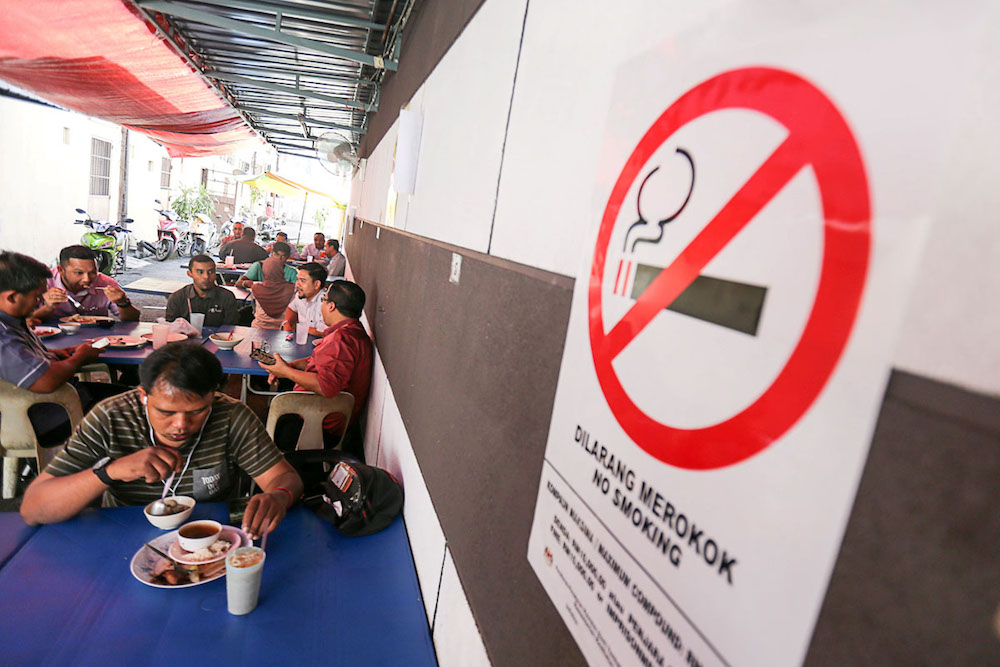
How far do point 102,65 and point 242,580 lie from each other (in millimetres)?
5550

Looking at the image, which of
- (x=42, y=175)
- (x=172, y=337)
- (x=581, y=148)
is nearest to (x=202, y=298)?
(x=172, y=337)

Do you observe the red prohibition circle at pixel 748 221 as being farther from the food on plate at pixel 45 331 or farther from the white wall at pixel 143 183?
the white wall at pixel 143 183

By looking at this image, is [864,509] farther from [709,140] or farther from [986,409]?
[709,140]

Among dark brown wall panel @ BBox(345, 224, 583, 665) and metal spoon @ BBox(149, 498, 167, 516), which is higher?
dark brown wall panel @ BBox(345, 224, 583, 665)

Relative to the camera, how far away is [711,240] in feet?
1.96

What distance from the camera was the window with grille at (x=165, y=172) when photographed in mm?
18344

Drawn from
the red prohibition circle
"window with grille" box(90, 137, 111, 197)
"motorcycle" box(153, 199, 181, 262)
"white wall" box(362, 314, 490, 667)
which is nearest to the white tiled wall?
"white wall" box(362, 314, 490, 667)

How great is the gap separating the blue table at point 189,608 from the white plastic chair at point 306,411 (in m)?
1.46

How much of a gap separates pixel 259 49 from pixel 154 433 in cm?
568

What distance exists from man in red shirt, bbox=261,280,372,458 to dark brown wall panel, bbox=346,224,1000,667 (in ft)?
2.52

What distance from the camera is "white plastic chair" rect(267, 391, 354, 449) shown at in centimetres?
336

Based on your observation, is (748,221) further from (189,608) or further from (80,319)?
(80,319)

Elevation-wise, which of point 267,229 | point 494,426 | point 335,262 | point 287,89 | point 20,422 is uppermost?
point 287,89

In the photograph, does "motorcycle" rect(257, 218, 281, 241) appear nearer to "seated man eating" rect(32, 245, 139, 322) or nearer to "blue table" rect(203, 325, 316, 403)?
"seated man eating" rect(32, 245, 139, 322)
